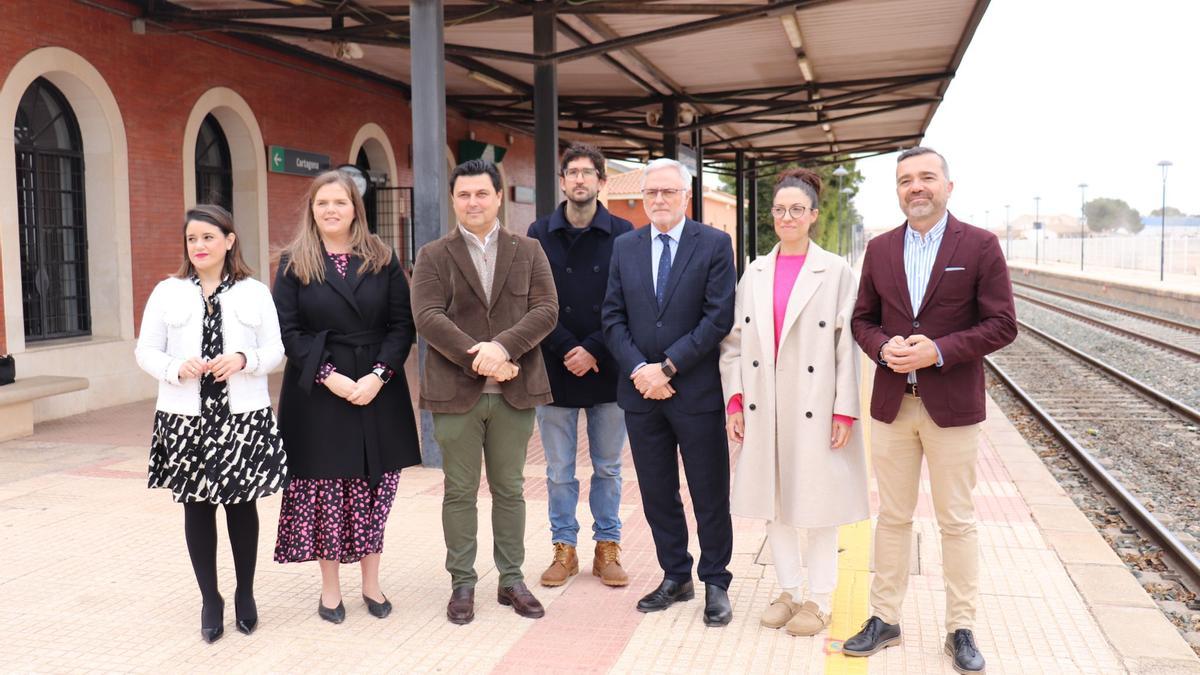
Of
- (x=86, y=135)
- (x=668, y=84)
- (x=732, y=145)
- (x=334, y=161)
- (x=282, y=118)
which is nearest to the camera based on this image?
(x=86, y=135)

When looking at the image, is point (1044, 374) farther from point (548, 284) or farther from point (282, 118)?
point (548, 284)

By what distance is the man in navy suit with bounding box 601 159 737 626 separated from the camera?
433 centimetres

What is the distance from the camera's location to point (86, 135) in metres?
10.3

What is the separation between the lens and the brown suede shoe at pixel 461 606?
4352 mm

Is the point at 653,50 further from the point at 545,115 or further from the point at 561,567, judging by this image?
the point at 561,567

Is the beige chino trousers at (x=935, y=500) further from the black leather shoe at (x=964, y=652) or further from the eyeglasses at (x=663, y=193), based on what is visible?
the eyeglasses at (x=663, y=193)

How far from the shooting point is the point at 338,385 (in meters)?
4.21

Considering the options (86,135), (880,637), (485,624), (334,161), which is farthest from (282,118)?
(880,637)

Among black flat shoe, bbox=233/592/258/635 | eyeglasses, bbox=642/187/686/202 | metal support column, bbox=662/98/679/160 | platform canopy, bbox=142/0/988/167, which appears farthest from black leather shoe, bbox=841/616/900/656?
metal support column, bbox=662/98/679/160

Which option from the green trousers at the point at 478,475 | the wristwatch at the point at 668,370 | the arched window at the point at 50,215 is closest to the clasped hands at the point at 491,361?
the green trousers at the point at 478,475

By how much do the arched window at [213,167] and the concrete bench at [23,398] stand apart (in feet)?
12.3

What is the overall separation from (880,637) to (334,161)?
483 inches

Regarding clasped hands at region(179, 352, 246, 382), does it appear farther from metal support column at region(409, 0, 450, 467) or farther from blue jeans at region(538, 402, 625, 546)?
metal support column at region(409, 0, 450, 467)

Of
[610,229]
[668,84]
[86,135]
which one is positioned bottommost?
[610,229]
